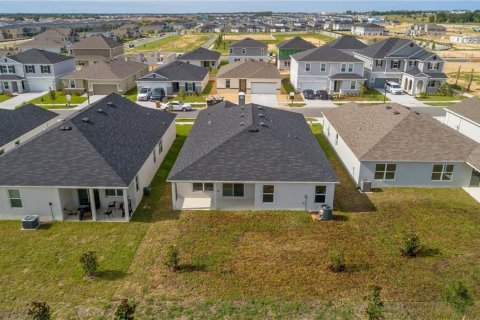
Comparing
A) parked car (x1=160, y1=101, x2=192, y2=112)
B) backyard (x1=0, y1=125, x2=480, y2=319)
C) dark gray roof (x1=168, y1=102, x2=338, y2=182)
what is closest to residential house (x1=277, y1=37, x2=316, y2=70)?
parked car (x1=160, y1=101, x2=192, y2=112)

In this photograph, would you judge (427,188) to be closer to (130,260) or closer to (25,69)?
(130,260)

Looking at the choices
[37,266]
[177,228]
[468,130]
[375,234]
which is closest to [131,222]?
[177,228]

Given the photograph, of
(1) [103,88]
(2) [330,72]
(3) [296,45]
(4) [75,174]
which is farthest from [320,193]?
(3) [296,45]

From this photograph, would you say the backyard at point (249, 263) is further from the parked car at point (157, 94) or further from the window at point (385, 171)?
the parked car at point (157, 94)

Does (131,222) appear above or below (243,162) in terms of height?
below

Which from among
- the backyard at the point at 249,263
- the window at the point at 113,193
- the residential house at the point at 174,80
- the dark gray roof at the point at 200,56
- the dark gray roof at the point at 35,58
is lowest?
the backyard at the point at 249,263

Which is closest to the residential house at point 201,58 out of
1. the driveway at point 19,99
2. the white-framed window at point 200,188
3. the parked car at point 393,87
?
the driveway at point 19,99
